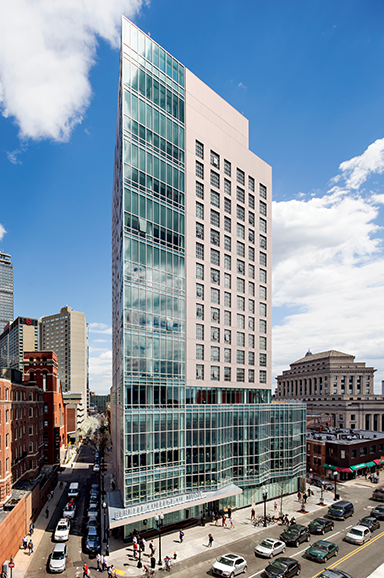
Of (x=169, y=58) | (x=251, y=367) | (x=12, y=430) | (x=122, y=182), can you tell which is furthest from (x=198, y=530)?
(x=169, y=58)

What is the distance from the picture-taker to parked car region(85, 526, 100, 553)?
116 feet

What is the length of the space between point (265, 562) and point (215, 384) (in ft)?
63.3

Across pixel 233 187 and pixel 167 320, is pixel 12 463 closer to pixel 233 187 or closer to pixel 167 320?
pixel 167 320

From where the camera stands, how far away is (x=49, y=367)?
75.6 meters

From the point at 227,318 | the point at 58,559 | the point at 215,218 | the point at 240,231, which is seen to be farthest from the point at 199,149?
the point at 58,559

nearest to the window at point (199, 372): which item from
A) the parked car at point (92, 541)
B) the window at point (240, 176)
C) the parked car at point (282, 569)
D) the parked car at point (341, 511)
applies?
the parked car at point (92, 541)

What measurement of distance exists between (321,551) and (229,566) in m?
9.70

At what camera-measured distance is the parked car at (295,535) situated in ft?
122

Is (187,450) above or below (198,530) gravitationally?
above

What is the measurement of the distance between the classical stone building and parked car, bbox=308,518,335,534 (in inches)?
3282

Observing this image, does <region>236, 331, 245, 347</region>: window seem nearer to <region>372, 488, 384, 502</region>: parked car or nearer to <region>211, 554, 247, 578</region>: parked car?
<region>211, 554, 247, 578</region>: parked car

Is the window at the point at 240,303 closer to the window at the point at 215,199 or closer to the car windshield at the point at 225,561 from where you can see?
the window at the point at 215,199

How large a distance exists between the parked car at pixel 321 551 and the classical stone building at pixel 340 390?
297 feet

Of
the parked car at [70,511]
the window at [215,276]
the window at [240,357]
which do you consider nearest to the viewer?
the parked car at [70,511]
